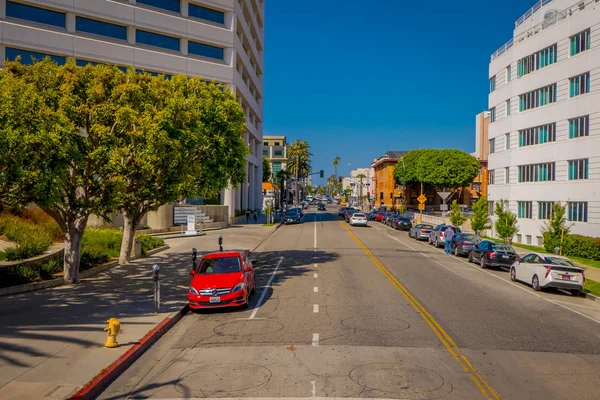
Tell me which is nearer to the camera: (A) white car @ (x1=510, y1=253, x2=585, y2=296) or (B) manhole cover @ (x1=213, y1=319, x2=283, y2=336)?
(B) manhole cover @ (x1=213, y1=319, x2=283, y2=336)

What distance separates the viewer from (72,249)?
1848 centimetres

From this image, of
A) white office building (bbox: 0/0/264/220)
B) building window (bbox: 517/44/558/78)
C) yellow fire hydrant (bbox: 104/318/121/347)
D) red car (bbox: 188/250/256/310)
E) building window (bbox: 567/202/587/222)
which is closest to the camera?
yellow fire hydrant (bbox: 104/318/121/347)

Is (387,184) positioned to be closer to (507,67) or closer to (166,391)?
(507,67)

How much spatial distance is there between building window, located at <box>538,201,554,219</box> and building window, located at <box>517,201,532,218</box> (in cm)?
130

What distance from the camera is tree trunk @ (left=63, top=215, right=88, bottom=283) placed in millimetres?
18453

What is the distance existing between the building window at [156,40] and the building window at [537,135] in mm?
33515

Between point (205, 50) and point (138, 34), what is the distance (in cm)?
692

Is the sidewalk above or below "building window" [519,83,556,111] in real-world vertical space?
below

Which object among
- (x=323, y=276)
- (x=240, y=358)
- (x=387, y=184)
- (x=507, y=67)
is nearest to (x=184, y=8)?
(x=507, y=67)

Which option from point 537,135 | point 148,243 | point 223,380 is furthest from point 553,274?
point 537,135

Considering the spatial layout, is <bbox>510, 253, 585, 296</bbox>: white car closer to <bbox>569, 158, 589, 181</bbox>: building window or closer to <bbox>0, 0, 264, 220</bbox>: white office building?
<bbox>569, 158, 589, 181</bbox>: building window

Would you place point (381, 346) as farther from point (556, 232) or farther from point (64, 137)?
point (556, 232)

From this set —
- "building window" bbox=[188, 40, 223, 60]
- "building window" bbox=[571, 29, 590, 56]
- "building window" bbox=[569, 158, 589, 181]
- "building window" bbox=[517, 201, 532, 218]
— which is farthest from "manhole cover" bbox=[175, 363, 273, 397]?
"building window" bbox=[188, 40, 223, 60]

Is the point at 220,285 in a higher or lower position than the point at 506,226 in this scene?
lower
